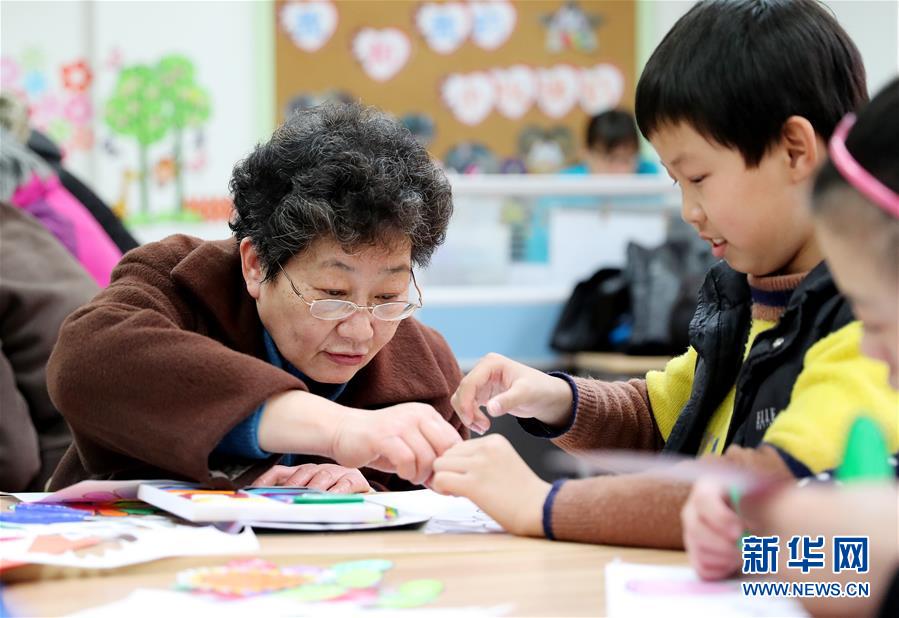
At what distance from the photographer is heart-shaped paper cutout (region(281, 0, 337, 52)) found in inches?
237

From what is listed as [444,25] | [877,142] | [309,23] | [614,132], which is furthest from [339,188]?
[444,25]

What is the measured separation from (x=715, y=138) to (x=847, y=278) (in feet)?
0.96

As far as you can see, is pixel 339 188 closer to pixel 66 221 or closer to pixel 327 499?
pixel 327 499

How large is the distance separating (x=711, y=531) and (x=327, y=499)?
16.4 inches

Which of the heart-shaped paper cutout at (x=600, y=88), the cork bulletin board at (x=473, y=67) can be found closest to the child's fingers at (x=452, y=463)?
the cork bulletin board at (x=473, y=67)

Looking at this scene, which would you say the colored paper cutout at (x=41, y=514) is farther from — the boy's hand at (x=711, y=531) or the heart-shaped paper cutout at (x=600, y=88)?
the heart-shaped paper cutout at (x=600, y=88)

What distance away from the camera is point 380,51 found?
612 cm

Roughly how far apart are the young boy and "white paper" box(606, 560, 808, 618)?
0.06m

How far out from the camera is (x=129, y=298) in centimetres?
124

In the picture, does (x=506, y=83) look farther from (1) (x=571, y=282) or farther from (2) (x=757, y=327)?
(2) (x=757, y=327)

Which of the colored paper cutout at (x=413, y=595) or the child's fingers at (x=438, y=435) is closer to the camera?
the colored paper cutout at (x=413, y=595)

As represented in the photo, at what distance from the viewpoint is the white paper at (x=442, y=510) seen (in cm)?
104

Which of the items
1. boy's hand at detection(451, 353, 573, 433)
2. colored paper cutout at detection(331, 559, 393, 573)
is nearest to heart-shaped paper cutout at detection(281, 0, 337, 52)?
boy's hand at detection(451, 353, 573, 433)

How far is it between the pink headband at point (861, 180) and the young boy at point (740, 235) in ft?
0.55
